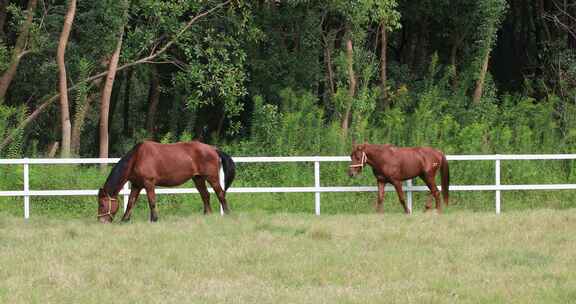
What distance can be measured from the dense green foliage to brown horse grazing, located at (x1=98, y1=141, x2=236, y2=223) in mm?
2346

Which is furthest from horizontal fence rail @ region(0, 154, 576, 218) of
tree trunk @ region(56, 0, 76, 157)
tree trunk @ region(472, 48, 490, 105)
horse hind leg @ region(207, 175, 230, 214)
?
tree trunk @ region(472, 48, 490, 105)

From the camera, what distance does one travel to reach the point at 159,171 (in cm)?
1513

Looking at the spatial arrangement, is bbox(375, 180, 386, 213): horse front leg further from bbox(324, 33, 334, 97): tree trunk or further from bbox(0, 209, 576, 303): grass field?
bbox(324, 33, 334, 97): tree trunk

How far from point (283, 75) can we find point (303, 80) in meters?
0.60

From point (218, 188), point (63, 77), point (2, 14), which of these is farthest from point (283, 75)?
point (218, 188)

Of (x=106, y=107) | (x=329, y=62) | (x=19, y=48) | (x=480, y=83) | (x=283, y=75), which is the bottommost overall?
(x=106, y=107)

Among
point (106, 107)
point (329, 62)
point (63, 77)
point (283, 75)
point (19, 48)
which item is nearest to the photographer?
point (63, 77)

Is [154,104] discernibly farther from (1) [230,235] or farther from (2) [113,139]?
(1) [230,235]

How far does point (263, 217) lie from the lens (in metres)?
14.9

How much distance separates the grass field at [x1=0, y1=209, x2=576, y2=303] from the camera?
877cm

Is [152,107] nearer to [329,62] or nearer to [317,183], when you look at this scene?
[329,62]

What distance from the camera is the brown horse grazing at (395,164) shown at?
54.2 ft

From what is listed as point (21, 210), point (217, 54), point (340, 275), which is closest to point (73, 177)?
point (21, 210)

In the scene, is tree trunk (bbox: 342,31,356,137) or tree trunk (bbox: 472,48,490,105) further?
Result: tree trunk (bbox: 472,48,490,105)
